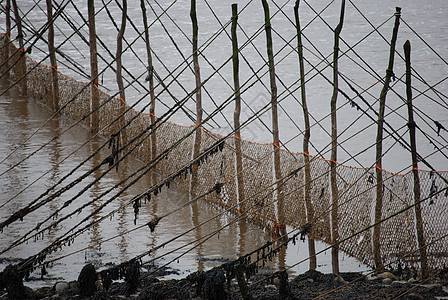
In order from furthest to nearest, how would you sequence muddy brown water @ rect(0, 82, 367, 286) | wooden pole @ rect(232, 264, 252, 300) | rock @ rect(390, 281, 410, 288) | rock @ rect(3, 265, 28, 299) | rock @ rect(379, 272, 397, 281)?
1. muddy brown water @ rect(0, 82, 367, 286)
2. rock @ rect(379, 272, 397, 281)
3. rock @ rect(390, 281, 410, 288)
4. rock @ rect(3, 265, 28, 299)
5. wooden pole @ rect(232, 264, 252, 300)

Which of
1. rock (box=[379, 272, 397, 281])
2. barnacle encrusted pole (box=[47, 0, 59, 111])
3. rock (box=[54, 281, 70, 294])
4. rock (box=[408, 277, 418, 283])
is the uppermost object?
barnacle encrusted pole (box=[47, 0, 59, 111])

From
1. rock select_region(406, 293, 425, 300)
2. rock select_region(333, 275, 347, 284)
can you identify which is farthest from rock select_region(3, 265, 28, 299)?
rock select_region(406, 293, 425, 300)

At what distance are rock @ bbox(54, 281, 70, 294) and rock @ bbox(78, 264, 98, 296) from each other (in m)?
0.22

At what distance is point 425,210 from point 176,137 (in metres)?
3.39

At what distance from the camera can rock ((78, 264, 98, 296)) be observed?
427 centimetres

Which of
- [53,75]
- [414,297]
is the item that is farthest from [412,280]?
[53,75]

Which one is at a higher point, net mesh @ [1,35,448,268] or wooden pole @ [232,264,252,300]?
net mesh @ [1,35,448,268]

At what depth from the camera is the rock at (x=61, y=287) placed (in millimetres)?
4474

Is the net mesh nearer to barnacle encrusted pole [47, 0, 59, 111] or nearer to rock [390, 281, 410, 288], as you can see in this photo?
rock [390, 281, 410, 288]

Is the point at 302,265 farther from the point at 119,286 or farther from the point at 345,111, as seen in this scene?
the point at 345,111

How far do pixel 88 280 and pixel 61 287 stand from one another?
1.19 feet

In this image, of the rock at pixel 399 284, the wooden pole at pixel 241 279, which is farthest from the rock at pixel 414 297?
the wooden pole at pixel 241 279

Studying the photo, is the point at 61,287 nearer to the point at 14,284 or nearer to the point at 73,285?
the point at 73,285

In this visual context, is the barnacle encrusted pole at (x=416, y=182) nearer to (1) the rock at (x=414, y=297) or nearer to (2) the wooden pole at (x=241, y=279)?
(1) the rock at (x=414, y=297)
